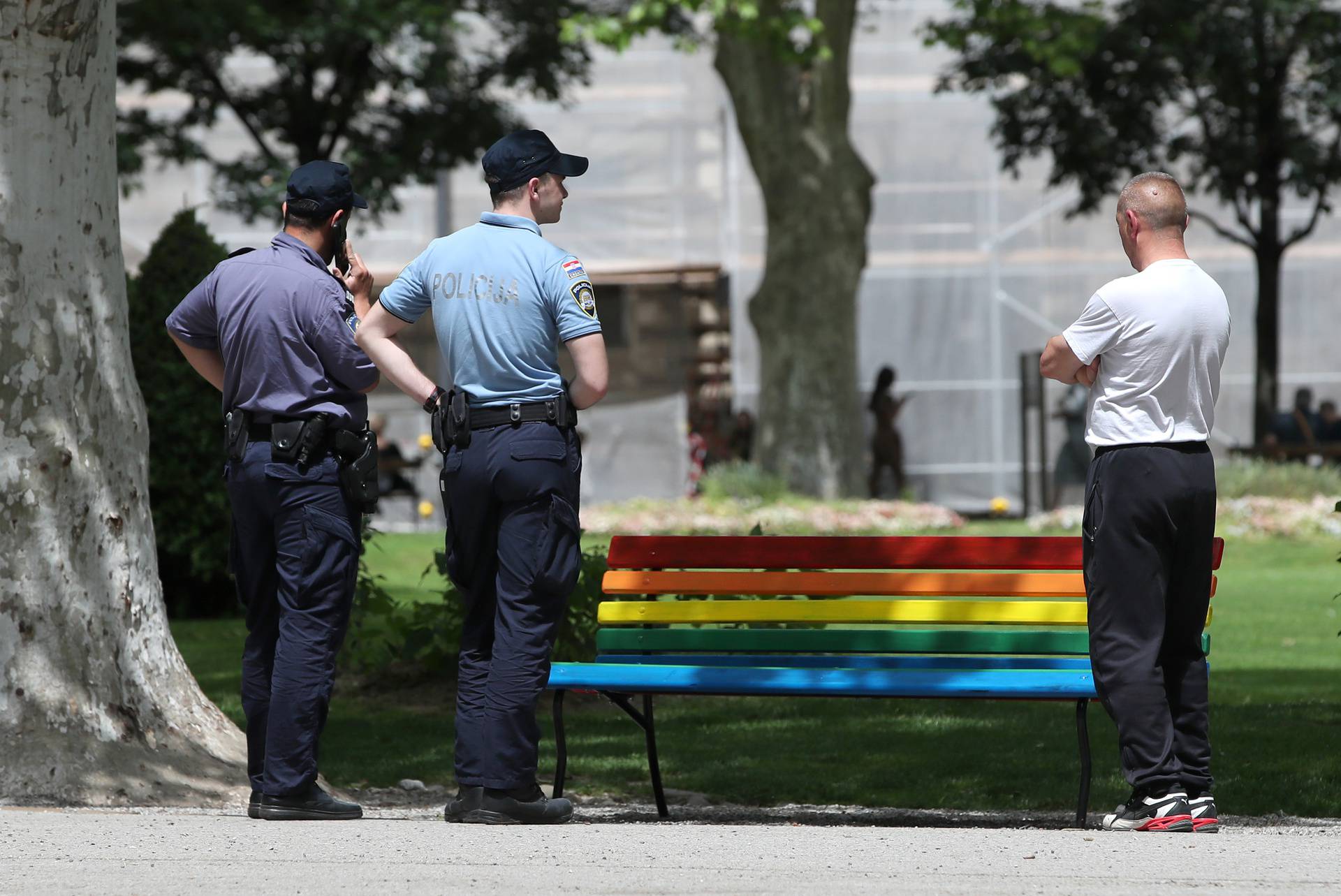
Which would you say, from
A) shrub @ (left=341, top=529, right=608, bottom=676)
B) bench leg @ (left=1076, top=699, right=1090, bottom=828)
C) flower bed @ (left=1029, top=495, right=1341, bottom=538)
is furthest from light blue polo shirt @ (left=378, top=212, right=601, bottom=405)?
flower bed @ (left=1029, top=495, right=1341, bottom=538)

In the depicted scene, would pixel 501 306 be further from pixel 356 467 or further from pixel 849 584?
pixel 849 584

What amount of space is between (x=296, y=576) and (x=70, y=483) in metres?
1.02

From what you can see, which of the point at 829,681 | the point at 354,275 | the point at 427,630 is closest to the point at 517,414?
the point at 354,275

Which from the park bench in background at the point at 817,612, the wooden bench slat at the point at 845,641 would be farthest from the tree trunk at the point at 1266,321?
the wooden bench slat at the point at 845,641

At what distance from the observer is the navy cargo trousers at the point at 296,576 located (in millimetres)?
4984

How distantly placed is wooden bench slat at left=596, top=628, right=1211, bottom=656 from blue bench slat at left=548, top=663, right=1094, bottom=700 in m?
0.14

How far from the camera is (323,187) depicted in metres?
5.18

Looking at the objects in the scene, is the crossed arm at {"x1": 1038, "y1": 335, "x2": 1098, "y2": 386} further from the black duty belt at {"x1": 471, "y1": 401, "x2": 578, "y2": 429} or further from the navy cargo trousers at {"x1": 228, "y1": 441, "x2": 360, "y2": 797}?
the navy cargo trousers at {"x1": 228, "y1": 441, "x2": 360, "y2": 797}

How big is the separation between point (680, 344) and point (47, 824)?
76.3ft

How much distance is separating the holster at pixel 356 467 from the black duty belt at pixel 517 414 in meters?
0.41

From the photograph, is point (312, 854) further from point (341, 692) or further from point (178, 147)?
point (178, 147)

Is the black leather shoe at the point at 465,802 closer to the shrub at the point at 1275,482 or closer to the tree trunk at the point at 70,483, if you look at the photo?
the tree trunk at the point at 70,483

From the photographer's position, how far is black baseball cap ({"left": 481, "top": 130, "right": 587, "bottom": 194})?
496 cm

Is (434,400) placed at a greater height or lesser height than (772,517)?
greater
